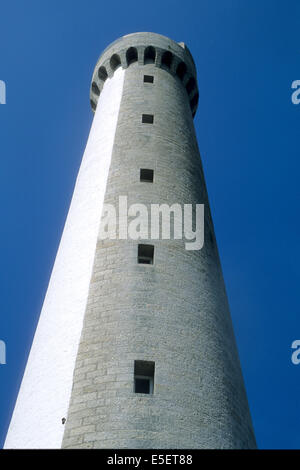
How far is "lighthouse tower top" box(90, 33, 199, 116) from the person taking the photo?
26.1m

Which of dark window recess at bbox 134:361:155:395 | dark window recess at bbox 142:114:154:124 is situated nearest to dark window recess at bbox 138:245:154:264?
dark window recess at bbox 134:361:155:395

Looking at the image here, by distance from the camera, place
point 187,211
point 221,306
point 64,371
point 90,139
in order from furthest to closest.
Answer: point 90,139, point 187,211, point 221,306, point 64,371

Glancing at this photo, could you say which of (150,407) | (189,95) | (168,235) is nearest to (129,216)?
(168,235)

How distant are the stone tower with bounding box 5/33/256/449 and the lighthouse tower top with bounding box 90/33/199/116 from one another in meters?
6.25

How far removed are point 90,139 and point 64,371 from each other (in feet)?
36.6

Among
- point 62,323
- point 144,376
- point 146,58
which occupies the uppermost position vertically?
point 146,58

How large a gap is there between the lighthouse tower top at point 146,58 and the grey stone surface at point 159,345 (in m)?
7.93

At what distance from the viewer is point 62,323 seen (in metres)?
14.9

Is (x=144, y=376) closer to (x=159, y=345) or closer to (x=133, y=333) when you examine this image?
(x=159, y=345)

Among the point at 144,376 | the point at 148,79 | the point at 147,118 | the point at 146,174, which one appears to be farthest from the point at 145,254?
the point at 148,79

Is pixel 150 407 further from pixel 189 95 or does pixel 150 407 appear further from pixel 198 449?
pixel 189 95

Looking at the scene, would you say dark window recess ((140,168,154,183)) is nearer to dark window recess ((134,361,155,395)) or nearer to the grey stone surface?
the grey stone surface

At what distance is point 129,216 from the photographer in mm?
16922

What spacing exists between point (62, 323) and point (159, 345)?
8.40 ft
